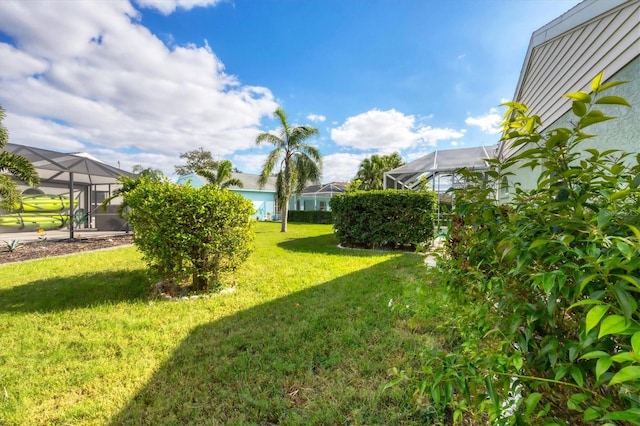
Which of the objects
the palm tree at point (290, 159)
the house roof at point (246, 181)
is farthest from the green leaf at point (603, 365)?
the house roof at point (246, 181)

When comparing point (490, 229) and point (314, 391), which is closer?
point (490, 229)

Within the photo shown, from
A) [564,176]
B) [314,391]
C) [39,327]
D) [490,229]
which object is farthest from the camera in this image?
[39,327]

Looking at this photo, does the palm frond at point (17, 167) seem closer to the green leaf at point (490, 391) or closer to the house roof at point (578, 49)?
the green leaf at point (490, 391)

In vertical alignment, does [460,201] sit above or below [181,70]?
below

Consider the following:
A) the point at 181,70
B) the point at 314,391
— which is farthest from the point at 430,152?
the point at 314,391

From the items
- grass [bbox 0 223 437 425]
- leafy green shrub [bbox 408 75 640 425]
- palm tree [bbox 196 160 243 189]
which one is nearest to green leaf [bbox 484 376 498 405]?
leafy green shrub [bbox 408 75 640 425]

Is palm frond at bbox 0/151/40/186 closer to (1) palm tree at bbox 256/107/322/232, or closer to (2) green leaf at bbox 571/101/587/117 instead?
(1) palm tree at bbox 256/107/322/232

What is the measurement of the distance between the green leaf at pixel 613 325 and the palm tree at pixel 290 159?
15.1 meters

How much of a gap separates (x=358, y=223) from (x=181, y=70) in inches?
316

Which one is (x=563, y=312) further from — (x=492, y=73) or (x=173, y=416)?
(x=492, y=73)

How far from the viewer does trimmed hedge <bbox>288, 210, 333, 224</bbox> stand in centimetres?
2269

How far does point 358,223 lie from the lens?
9.32 m

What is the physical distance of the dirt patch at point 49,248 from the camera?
25.6 ft

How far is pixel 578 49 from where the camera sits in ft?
12.5
